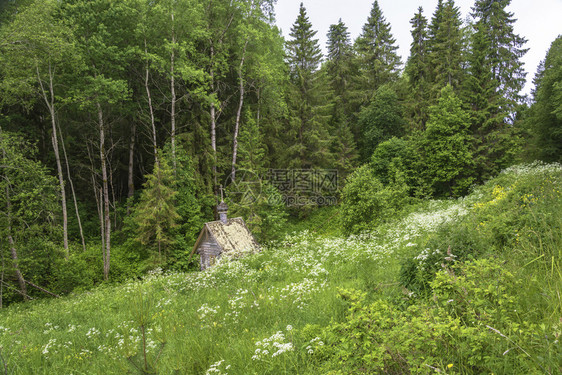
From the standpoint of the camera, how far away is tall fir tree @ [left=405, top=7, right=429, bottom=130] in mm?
30062

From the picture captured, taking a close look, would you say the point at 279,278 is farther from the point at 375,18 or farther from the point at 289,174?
the point at 375,18

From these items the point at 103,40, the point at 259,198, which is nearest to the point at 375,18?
the point at 259,198

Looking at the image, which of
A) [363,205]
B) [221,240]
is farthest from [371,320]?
[221,240]

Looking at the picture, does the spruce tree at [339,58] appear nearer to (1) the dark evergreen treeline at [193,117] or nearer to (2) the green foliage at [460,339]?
(1) the dark evergreen treeline at [193,117]

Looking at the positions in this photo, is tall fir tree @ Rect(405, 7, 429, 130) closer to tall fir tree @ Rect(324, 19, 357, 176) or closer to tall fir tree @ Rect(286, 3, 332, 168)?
tall fir tree @ Rect(324, 19, 357, 176)

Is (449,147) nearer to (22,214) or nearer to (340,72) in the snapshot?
(340,72)

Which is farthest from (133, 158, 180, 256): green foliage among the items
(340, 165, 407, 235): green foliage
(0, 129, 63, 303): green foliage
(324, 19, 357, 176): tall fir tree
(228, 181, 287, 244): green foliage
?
(324, 19, 357, 176): tall fir tree

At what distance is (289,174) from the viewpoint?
28.6 m

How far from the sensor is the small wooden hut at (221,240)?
16.4 meters

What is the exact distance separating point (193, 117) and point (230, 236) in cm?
1054

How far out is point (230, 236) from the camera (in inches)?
678

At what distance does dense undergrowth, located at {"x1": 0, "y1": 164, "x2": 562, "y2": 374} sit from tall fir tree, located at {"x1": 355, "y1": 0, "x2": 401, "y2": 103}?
33.1 m

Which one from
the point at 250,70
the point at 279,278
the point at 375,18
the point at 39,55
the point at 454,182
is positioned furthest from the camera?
the point at 375,18

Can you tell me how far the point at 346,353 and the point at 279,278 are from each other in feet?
19.2
